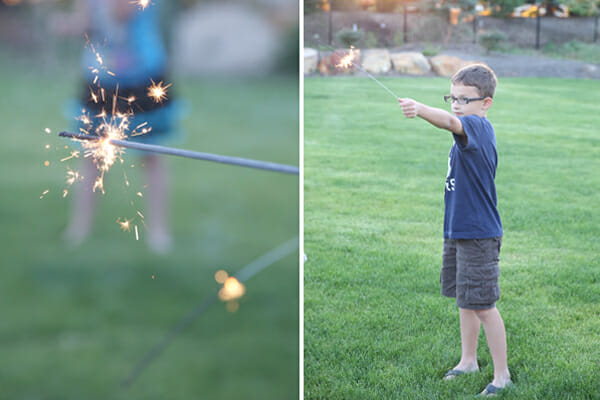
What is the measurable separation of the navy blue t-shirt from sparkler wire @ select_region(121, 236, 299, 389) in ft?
2.79

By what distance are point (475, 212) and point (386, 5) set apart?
101cm

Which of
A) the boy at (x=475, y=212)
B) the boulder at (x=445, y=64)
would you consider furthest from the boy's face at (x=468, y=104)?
the boulder at (x=445, y=64)

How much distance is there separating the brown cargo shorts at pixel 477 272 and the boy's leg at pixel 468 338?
0.12 metres

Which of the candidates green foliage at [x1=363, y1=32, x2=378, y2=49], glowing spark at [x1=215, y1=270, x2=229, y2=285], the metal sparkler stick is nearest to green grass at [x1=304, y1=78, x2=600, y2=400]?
green foliage at [x1=363, y1=32, x2=378, y2=49]

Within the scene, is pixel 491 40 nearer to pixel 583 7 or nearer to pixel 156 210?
pixel 583 7

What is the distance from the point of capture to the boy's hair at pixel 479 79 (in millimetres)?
1370

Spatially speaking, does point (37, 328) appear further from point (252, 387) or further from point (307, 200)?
point (307, 200)

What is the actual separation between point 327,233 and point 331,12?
30.4 inches

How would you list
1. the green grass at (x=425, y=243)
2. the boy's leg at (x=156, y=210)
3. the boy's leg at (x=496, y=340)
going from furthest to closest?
the boy's leg at (x=156, y=210), the green grass at (x=425, y=243), the boy's leg at (x=496, y=340)

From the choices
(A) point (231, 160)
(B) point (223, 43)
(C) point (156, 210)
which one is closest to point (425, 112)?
(A) point (231, 160)

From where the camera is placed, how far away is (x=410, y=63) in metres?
2.06

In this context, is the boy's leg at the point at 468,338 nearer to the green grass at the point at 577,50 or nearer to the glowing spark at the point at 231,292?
the glowing spark at the point at 231,292

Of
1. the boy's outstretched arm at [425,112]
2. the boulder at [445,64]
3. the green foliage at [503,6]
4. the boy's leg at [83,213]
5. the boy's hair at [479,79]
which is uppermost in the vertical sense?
the green foliage at [503,6]

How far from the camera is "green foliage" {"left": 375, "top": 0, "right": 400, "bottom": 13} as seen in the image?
214cm
